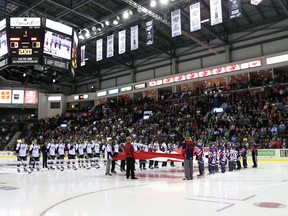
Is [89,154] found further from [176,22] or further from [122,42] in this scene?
[176,22]

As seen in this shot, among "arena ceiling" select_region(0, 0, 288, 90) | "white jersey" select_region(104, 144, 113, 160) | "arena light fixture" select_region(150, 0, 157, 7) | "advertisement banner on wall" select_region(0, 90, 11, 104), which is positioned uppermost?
"arena ceiling" select_region(0, 0, 288, 90)

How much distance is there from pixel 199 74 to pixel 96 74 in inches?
754

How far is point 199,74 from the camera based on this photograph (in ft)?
114

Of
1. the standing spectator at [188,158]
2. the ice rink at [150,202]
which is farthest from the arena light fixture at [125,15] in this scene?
the ice rink at [150,202]

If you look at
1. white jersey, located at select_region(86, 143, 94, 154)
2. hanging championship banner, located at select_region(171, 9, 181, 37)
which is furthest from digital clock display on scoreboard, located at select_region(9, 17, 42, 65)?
hanging championship banner, located at select_region(171, 9, 181, 37)

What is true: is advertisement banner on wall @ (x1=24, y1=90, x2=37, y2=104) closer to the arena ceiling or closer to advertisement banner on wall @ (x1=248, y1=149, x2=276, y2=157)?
the arena ceiling

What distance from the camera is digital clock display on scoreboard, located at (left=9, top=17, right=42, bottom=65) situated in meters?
15.1

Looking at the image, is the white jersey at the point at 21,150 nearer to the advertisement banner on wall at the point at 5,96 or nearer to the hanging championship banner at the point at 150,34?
the hanging championship banner at the point at 150,34

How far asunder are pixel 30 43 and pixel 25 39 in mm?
339

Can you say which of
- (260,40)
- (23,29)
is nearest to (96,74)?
(260,40)

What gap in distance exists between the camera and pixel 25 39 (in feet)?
50.5

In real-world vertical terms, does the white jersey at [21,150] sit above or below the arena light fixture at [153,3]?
below

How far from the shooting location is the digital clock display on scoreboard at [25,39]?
1512cm

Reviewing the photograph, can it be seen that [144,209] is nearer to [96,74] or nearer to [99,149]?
[99,149]
